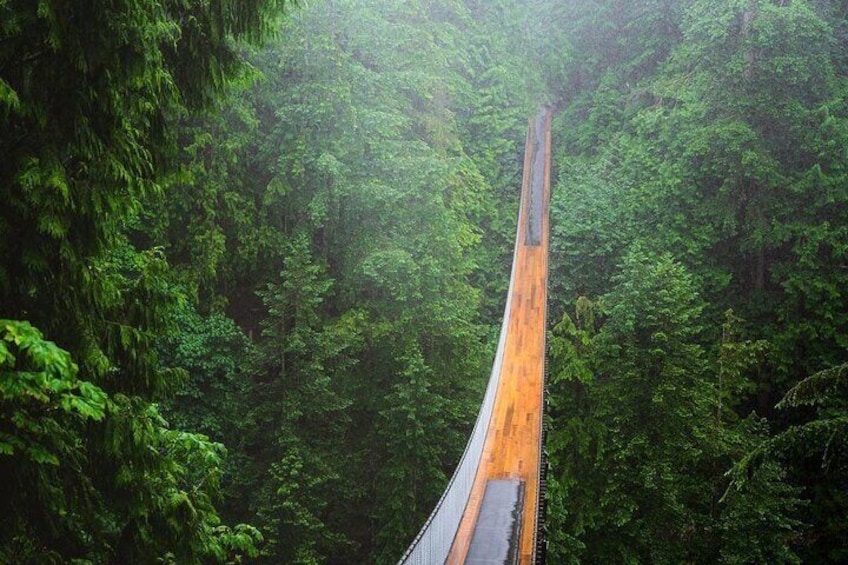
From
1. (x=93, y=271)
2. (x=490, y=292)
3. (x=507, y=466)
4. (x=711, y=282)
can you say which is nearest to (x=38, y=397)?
(x=93, y=271)

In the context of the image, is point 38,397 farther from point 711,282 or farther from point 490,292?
point 490,292

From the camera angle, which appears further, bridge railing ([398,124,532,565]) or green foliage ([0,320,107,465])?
bridge railing ([398,124,532,565])

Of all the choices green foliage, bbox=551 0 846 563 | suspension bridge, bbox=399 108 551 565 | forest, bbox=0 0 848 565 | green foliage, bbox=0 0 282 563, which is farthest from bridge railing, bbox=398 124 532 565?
green foliage, bbox=0 0 282 563

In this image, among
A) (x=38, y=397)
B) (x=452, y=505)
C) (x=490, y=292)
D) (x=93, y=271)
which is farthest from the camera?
(x=490, y=292)

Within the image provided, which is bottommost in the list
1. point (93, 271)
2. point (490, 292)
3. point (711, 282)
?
point (93, 271)

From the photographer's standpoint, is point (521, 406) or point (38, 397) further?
point (521, 406)

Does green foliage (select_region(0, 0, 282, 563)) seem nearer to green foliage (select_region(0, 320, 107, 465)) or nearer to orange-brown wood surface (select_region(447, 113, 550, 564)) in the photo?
green foliage (select_region(0, 320, 107, 465))
